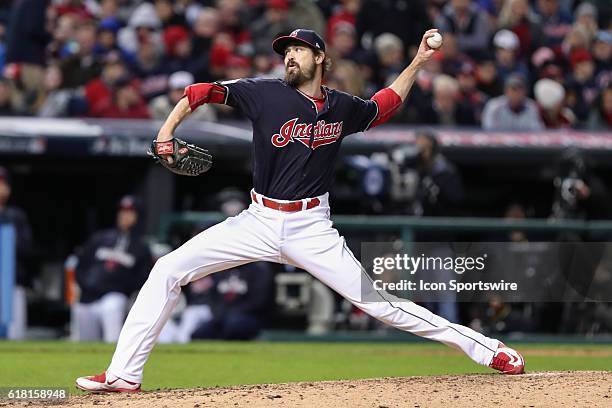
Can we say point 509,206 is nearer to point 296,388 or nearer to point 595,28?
point 595,28

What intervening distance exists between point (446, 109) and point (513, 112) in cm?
64

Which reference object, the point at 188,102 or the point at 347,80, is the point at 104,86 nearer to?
the point at 347,80

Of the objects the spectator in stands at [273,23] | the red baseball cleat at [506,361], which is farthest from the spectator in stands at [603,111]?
the red baseball cleat at [506,361]

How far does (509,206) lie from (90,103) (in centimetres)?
418

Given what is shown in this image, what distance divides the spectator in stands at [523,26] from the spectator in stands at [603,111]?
191cm

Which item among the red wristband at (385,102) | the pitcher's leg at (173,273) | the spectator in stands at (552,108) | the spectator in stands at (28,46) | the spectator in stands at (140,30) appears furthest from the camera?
the spectator in stands at (140,30)

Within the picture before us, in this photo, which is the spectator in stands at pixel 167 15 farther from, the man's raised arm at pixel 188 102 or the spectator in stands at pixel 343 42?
the man's raised arm at pixel 188 102

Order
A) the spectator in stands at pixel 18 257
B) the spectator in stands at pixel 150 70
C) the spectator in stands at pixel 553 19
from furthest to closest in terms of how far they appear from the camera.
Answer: the spectator in stands at pixel 553 19 < the spectator in stands at pixel 150 70 < the spectator in stands at pixel 18 257

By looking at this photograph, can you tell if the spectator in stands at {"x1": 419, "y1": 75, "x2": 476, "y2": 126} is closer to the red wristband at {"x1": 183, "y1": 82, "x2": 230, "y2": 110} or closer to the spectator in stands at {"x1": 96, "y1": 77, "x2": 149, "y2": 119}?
the spectator in stands at {"x1": 96, "y1": 77, "x2": 149, "y2": 119}

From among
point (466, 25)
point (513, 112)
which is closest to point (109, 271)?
point (513, 112)

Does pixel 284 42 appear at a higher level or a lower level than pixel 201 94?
higher

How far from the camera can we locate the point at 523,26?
1490 cm

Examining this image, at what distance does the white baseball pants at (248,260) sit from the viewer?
20.6 ft

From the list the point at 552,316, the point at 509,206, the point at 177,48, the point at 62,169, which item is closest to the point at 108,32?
the point at 177,48
